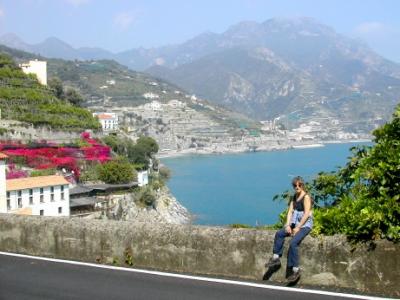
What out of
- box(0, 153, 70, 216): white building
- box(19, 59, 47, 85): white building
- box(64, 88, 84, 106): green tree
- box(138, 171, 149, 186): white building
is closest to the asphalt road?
box(0, 153, 70, 216): white building

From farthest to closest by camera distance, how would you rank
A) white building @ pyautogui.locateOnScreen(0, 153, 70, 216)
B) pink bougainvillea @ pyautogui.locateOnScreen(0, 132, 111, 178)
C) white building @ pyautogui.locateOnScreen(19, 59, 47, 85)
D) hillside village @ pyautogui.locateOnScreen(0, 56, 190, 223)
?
white building @ pyautogui.locateOnScreen(19, 59, 47, 85) → pink bougainvillea @ pyautogui.locateOnScreen(0, 132, 111, 178) → hillside village @ pyautogui.locateOnScreen(0, 56, 190, 223) → white building @ pyautogui.locateOnScreen(0, 153, 70, 216)

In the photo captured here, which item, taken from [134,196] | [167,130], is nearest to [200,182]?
[134,196]

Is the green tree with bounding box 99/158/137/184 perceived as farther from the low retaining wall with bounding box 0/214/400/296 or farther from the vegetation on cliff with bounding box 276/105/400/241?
the vegetation on cliff with bounding box 276/105/400/241

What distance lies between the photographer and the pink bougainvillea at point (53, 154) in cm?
5284

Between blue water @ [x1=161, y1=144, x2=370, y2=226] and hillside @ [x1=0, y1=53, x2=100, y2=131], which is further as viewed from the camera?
blue water @ [x1=161, y1=144, x2=370, y2=226]

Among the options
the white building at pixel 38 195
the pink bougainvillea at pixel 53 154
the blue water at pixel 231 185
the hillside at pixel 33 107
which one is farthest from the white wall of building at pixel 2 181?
the hillside at pixel 33 107

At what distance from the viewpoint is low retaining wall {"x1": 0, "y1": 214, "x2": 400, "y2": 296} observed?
219 inches

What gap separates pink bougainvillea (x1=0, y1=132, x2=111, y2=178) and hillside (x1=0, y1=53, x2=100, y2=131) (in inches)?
150

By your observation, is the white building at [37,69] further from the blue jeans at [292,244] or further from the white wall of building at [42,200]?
the blue jeans at [292,244]

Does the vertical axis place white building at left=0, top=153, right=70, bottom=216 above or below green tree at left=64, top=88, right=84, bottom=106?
below

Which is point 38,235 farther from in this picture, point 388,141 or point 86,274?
point 388,141

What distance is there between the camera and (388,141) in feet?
19.9

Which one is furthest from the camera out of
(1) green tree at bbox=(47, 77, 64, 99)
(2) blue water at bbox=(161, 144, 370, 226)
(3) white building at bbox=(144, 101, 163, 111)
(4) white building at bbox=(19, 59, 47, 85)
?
(3) white building at bbox=(144, 101, 163, 111)

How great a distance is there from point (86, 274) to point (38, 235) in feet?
5.05
